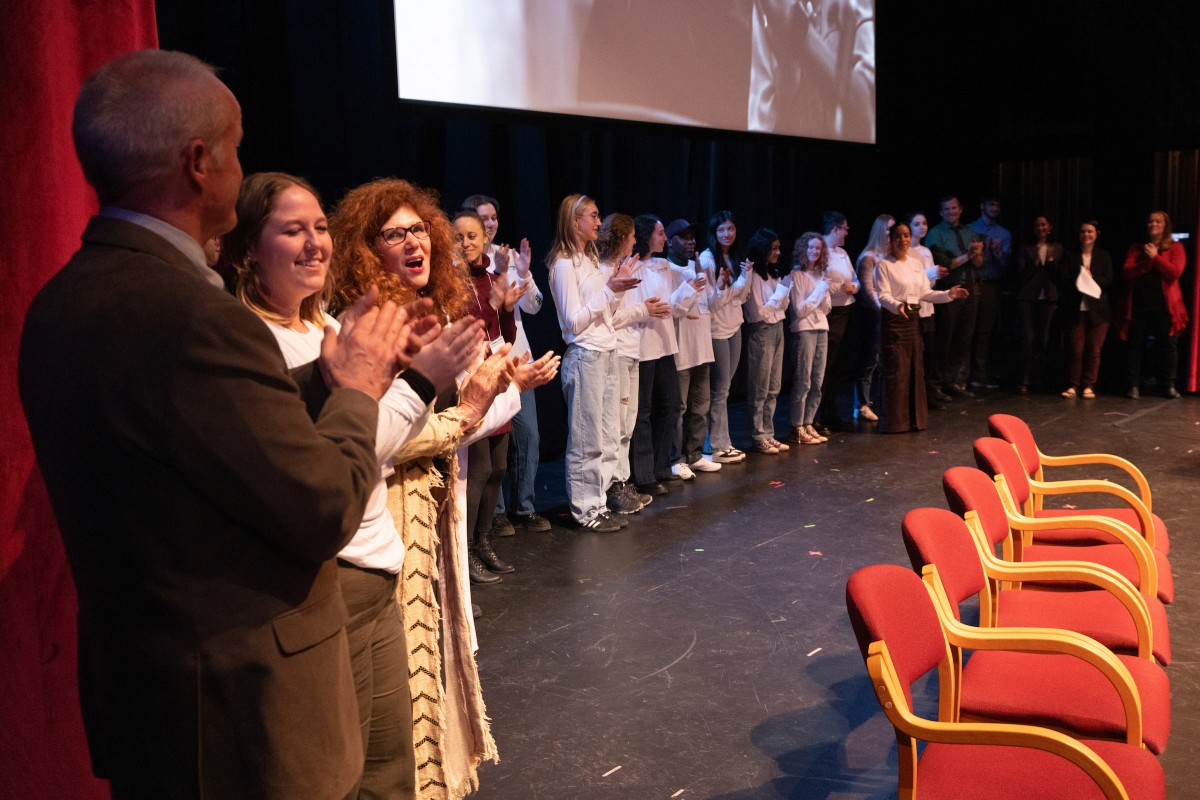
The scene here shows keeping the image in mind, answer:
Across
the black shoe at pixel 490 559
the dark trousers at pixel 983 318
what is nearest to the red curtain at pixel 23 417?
the black shoe at pixel 490 559

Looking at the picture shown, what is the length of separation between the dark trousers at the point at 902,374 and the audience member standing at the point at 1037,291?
6.52 feet

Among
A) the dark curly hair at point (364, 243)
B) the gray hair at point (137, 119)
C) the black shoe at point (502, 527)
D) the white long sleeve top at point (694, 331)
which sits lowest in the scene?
the black shoe at point (502, 527)

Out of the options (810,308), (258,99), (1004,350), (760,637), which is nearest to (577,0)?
(258,99)

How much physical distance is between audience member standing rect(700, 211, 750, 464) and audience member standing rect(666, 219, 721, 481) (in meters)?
0.08

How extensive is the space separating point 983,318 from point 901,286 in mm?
2004

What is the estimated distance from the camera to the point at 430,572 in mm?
2137

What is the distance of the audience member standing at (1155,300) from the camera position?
8.56 metres

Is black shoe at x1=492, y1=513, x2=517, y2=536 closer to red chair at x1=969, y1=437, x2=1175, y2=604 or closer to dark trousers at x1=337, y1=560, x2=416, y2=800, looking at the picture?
red chair at x1=969, y1=437, x2=1175, y2=604

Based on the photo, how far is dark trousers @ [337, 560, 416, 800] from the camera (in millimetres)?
1684

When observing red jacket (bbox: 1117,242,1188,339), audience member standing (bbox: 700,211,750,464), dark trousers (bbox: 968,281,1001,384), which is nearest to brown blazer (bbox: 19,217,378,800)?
audience member standing (bbox: 700,211,750,464)

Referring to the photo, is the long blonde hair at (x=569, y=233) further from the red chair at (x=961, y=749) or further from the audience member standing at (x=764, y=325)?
the red chair at (x=961, y=749)

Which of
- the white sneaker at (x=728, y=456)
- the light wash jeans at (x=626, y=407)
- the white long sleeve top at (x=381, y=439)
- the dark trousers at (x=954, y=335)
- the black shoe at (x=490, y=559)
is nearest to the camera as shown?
the white long sleeve top at (x=381, y=439)

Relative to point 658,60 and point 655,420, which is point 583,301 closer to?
point 655,420

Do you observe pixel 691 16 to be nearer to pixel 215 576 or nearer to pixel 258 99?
pixel 258 99
